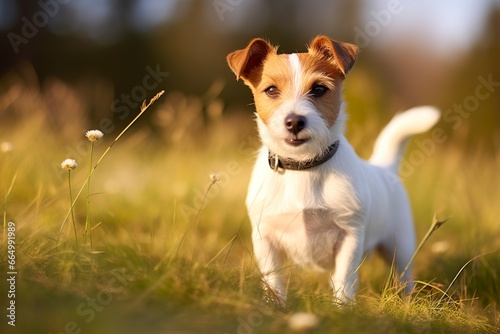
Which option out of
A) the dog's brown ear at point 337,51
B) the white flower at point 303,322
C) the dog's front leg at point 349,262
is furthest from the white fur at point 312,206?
the white flower at point 303,322

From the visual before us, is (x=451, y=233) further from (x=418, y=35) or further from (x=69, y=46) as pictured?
(x=418, y=35)

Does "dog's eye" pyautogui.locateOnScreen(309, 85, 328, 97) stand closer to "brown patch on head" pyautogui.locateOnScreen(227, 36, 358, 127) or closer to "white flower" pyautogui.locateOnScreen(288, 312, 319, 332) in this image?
"brown patch on head" pyautogui.locateOnScreen(227, 36, 358, 127)

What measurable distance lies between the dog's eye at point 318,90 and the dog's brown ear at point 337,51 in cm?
16

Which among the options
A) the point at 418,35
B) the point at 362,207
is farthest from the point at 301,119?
the point at 418,35

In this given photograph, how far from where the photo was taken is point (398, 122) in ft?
14.5

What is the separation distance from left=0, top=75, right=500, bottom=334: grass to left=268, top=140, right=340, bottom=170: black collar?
1.38 feet

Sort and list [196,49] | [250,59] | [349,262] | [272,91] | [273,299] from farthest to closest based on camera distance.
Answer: [196,49] < [250,59] < [272,91] < [349,262] < [273,299]

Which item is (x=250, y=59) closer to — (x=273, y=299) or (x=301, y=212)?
(x=301, y=212)

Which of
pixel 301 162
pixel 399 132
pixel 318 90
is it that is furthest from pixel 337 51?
pixel 399 132

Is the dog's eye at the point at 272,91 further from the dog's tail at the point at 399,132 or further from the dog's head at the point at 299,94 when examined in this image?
the dog's tail at the point at 399,132

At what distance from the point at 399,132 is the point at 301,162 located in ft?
4.22

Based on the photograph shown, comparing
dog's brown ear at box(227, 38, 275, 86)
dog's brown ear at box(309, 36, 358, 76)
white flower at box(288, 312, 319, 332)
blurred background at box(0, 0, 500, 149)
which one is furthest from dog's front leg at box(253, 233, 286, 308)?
blurred background at box(0, 0, 500, 149)

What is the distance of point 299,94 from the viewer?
340 cm

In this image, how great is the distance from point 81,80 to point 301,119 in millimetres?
12941
